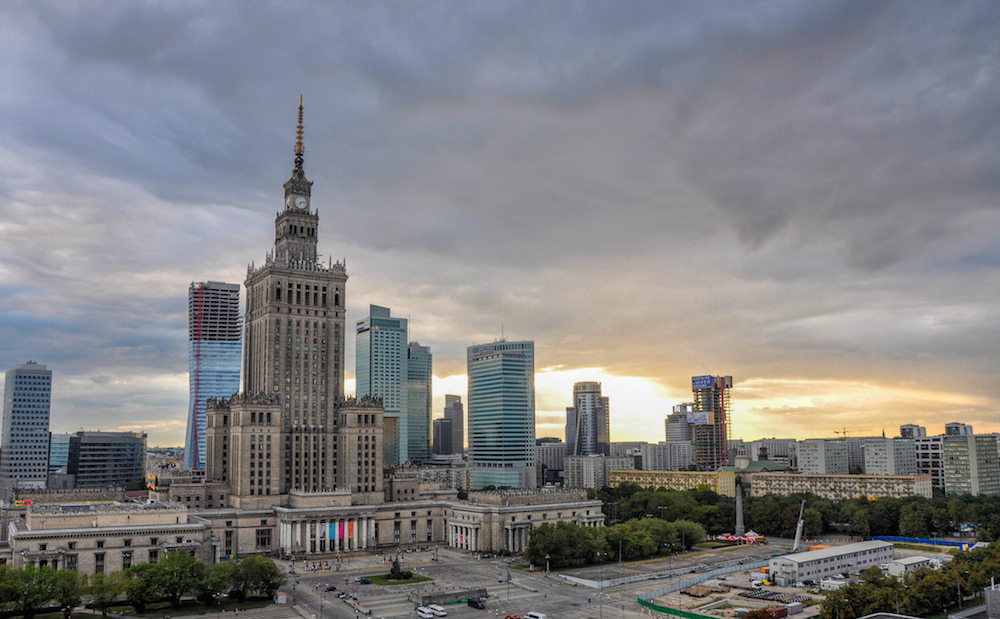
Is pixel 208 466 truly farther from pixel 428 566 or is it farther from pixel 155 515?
pixel 428 566

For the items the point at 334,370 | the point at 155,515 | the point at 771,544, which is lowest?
the point at 771,544

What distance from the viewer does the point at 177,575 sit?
105 meters

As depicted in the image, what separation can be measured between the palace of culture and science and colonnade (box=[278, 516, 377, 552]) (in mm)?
211

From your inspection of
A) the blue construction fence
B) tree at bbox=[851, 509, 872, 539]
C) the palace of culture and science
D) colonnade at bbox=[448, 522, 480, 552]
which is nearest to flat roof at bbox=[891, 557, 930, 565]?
the blue construction fence

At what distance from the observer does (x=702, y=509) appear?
187625 millimetres

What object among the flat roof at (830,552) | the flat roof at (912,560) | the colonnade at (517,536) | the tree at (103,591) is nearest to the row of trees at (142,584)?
the tree at (103,591)

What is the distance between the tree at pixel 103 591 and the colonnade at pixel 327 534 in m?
50.3

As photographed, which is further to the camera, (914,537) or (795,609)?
(914,537)

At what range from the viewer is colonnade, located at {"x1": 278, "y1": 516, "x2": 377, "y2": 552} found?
150875 mm

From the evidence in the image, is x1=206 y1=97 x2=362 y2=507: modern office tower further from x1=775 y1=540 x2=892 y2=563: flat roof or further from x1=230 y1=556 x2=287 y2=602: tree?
x1=775 y1=540 x2=892 y2=563: flat roof

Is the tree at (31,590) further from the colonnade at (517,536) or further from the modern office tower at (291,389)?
the colonnade at (517,536)

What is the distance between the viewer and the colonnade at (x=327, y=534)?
15088cm

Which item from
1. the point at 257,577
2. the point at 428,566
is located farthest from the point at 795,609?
the point at 257,577

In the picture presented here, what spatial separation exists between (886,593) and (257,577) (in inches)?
3367
